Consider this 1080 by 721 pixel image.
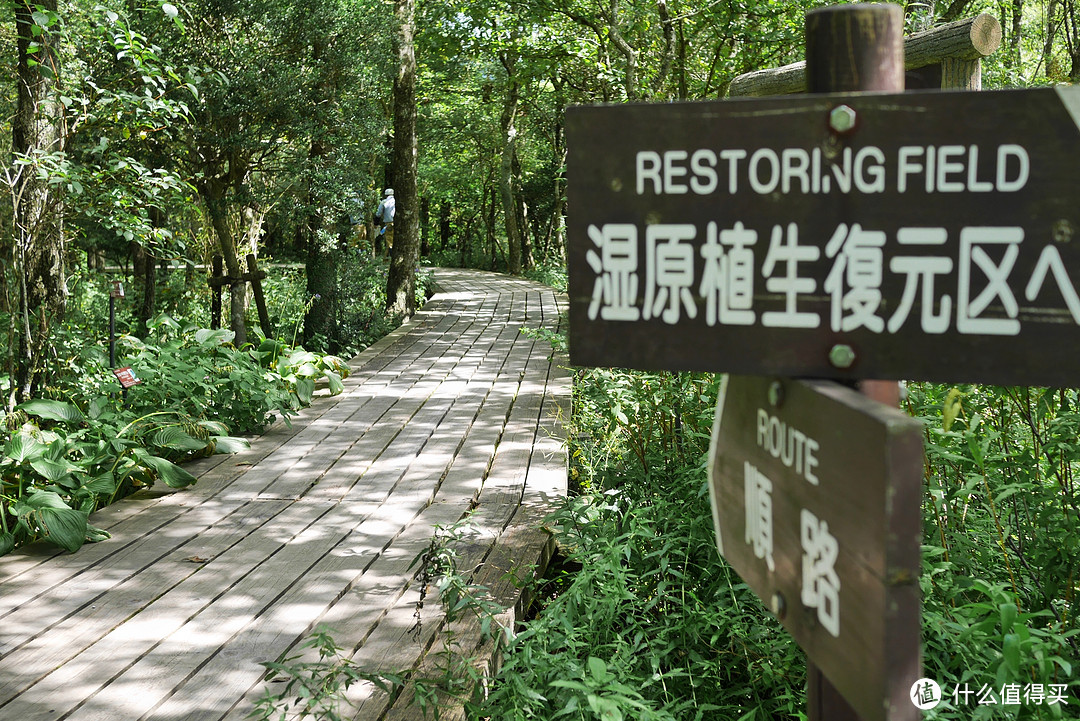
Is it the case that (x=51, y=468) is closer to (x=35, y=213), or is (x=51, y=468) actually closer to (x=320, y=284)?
(x=35, y=213)

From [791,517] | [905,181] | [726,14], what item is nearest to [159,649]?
[791,517]

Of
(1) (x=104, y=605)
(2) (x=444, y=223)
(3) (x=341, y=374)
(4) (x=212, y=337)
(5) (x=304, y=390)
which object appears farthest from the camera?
(2) (x=444, y=223)

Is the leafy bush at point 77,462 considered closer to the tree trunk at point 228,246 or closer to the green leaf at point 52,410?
the green leaf at point 52,410

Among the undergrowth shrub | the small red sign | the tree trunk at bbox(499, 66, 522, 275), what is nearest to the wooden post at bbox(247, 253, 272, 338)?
the small red sign

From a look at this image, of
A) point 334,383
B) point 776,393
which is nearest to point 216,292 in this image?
point 334,383

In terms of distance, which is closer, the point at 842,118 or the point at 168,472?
the point at 842,118

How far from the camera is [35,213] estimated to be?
4953 mm

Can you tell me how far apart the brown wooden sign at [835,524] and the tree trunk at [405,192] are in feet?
36.4

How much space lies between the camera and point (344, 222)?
1134 centimetres

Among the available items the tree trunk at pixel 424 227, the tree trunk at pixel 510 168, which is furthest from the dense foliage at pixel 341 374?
the tree trunk at pixel 424 227

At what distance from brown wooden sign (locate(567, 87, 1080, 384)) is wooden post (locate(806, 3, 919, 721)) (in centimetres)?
11

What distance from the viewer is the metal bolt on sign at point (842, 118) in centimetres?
114

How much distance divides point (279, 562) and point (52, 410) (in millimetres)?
1776

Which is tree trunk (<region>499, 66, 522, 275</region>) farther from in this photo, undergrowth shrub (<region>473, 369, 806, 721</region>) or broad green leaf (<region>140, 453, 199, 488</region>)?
undergrowth shrub (<region>473, 369, 806, 721</region>)
